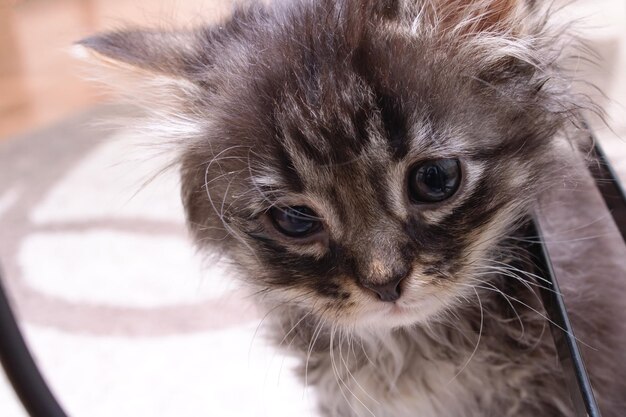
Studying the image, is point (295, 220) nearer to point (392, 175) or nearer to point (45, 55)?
point (392, 175)

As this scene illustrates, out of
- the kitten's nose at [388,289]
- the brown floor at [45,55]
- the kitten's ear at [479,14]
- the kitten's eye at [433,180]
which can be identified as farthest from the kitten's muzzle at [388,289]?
the brown floor at [45,55]

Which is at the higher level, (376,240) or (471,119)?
(471,119)

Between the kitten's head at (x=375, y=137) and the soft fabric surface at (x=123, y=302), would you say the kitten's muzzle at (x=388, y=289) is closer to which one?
the kitten's head at (x=375, y=137)

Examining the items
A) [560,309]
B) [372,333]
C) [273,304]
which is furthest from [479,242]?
[273,304]

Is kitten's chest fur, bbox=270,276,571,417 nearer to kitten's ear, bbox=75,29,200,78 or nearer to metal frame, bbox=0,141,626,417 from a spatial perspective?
metal frame, bbox=0,141,626,417

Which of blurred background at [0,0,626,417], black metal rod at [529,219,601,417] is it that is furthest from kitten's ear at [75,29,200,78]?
black metal rod at [529,219,601,417]

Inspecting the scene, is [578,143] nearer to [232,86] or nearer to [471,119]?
[471,119]

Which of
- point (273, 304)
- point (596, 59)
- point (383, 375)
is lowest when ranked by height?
point (383, 375)
